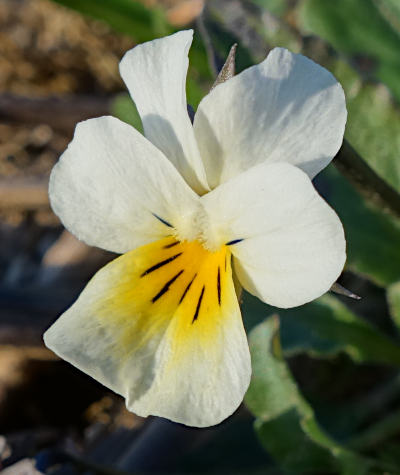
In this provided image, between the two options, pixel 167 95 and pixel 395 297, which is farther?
pixel 395 297

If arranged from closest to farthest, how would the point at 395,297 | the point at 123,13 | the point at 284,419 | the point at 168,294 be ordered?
Result: the point at 168,294 < the point at 284,419 < the point at 395,297 < the point at 123,13

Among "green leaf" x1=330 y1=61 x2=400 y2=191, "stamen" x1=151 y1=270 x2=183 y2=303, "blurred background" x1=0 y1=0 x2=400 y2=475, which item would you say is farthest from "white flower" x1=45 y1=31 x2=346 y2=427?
"green leaf" x1=330 y1=61 x2=400 y2=191

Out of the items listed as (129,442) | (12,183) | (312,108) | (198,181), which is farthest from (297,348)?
(12,183)

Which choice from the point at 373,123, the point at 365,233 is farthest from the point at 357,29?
the point at 365,233

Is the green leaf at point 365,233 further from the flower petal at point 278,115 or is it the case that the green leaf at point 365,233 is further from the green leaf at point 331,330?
the flower petal at point 278,115

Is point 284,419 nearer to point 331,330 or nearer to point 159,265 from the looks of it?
point 331,330

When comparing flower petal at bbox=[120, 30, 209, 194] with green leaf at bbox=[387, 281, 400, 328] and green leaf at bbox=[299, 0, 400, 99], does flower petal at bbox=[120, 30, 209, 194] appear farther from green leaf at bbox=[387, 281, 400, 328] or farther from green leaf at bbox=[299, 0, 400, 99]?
green leaf at bbox=[299, 0, 400, 99]
